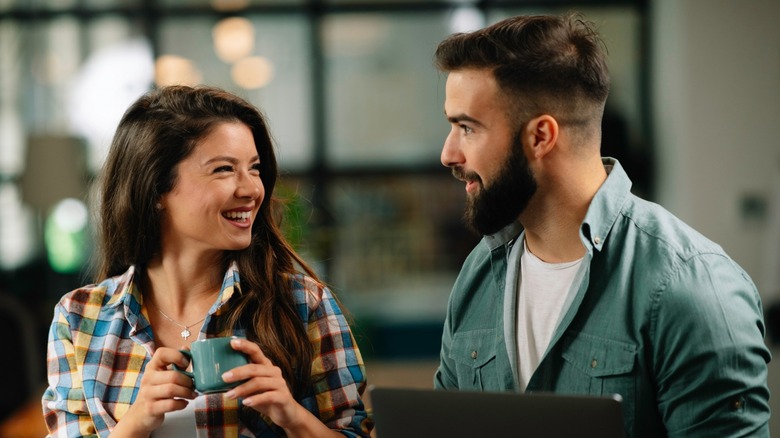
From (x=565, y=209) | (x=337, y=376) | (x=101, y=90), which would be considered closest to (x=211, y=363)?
(x=337, y=376)

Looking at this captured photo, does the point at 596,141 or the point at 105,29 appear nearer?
the point at 596,141

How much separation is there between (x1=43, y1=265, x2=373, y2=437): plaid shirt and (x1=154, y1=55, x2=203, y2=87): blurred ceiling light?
4239 millimetres

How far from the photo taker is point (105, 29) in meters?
5.84

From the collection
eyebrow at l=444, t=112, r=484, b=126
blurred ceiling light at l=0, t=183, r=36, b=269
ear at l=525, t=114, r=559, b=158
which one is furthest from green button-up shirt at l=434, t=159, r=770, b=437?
blurred ceiling light at l=0, t=183, r=36, b=269

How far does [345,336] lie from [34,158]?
11.2ft

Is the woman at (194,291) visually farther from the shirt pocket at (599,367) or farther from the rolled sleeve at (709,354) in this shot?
the rolled sleeve at (709,354)

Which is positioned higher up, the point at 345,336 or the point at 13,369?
the point at 345,336

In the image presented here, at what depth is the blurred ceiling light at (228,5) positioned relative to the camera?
5840 millimetres

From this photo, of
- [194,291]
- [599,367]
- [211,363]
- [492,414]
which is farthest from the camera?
[194,291]

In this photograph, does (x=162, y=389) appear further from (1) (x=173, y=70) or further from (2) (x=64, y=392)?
(1) (x=173, y=70)

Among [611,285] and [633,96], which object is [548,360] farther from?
[633,96]

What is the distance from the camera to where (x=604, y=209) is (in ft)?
5.39

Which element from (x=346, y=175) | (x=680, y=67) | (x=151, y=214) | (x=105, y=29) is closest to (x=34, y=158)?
(x=105, y=29)

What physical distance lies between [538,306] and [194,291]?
2.21ft
